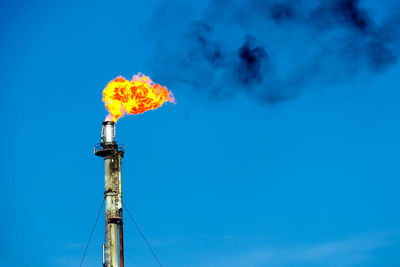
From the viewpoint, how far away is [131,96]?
67250 millimetres

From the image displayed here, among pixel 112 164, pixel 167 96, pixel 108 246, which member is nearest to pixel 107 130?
pixel 112 164

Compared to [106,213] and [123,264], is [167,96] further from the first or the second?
[123,264]

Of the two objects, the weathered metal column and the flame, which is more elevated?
the flame

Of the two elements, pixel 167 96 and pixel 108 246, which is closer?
pixel 108 246

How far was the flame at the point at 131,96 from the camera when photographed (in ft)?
219

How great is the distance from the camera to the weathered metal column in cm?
6097

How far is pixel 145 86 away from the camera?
67.3 m

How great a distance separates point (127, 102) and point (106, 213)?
14541 mm

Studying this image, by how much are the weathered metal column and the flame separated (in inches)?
109

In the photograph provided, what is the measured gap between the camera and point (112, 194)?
63062 mm

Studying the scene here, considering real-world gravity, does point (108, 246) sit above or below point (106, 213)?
below

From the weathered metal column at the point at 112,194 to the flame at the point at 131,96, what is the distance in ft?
9.08

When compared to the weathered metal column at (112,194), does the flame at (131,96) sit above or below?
above

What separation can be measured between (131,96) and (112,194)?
1300cm
